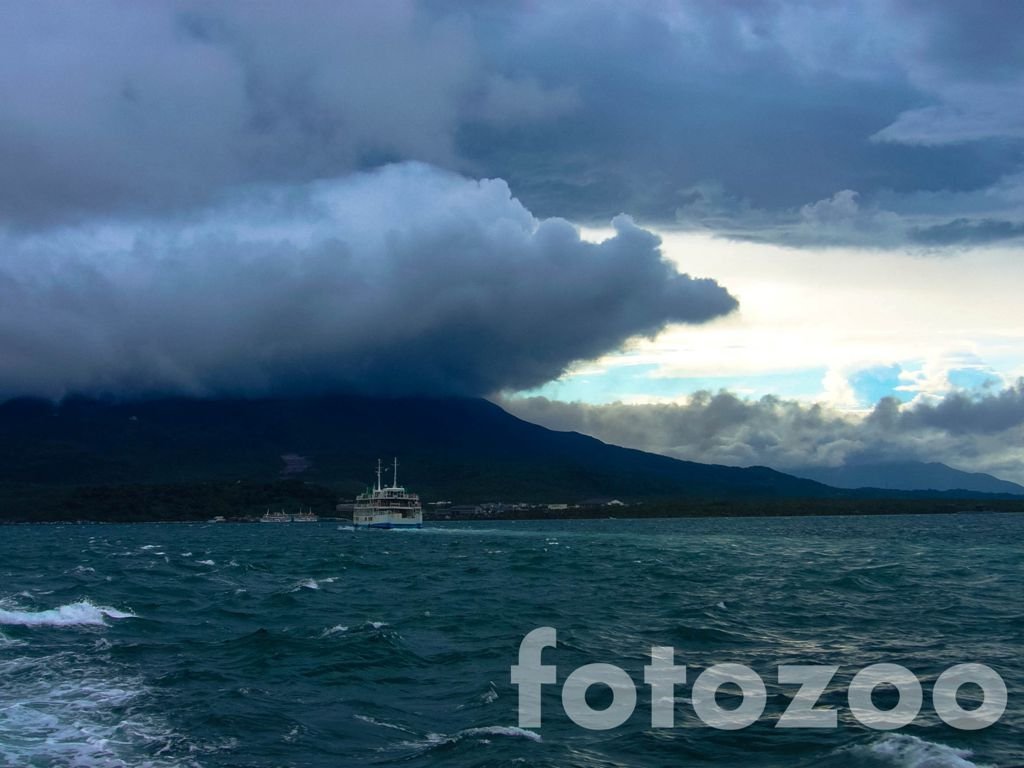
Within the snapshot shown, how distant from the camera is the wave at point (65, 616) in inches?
1484

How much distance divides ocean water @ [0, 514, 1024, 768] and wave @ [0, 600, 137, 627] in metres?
0.22

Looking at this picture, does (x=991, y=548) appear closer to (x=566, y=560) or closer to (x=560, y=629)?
(x=566, y=560)

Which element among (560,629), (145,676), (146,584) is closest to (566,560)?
(146,584)

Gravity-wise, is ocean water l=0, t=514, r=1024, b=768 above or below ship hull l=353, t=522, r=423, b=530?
above

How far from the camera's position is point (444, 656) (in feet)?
102

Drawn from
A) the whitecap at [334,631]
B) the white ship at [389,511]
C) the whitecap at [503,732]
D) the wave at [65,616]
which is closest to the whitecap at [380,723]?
the whitecap at [503,732]

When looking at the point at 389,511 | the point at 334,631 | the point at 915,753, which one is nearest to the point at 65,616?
the point at 334,631

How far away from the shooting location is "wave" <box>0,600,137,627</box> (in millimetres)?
37688

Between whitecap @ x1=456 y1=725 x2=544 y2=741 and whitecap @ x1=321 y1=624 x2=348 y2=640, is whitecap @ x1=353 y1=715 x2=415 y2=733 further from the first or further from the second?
whitecap @ x1=321 y1=624 x2=348 y2=640

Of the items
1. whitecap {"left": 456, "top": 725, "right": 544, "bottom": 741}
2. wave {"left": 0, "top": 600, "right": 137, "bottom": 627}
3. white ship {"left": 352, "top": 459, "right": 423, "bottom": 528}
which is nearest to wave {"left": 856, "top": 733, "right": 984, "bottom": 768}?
whitecap {"left": 456, "top": 725, "right": 544, "bottom": 741}

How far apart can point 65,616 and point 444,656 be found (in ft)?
58.6

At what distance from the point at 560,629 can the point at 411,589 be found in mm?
18961

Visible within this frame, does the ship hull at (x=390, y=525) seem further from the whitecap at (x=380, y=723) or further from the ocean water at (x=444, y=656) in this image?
the whitecap at (x=380, y=723)

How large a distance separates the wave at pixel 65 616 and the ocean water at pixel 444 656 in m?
0.22
